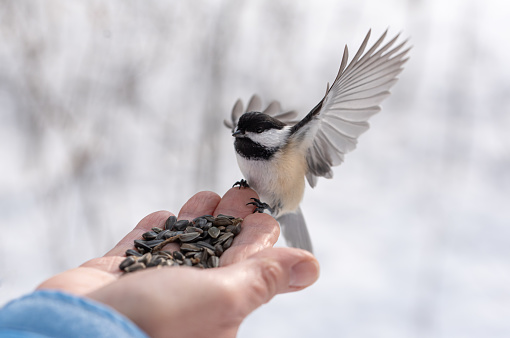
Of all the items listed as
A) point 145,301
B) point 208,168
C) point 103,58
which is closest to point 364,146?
point 208,168

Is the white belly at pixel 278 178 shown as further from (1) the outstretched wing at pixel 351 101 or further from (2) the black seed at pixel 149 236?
(2) the black seed at pixel 149 236

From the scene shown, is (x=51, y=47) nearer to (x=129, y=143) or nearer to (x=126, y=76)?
(x=126, y=76)

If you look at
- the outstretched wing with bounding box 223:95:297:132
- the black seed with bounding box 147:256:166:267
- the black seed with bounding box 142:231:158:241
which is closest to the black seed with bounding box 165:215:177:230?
the black seed with bounding box 142:231:158:241

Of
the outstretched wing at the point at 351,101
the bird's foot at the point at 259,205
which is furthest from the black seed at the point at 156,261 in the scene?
the outstretched wing at the point at 351,101

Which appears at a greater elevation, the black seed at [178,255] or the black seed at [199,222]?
the black seed at [199,222]

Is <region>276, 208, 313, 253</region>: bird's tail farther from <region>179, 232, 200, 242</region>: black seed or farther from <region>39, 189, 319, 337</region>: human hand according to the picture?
<region>39, 189, 319, 337</region>: human hand

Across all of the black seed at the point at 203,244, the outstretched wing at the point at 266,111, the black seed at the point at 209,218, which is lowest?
the black seed at the point at 203,244

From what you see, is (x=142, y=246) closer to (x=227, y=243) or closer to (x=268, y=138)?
(x=227, y=243)
